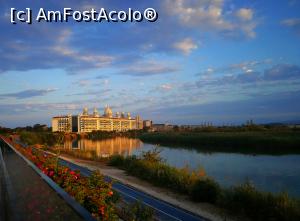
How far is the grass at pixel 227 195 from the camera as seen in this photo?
12961mm

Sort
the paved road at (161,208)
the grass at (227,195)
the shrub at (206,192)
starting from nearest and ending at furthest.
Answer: the grass at (227,195) → the paved road at (161,208) → the shrub at (206,192)

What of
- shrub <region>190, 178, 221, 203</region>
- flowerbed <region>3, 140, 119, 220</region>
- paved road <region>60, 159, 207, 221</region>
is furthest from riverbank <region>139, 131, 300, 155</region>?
flowerbed <region>3, 140, 119, 220</region>

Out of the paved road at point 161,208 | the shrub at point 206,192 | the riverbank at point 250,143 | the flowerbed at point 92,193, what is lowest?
the paved road at point 161,208

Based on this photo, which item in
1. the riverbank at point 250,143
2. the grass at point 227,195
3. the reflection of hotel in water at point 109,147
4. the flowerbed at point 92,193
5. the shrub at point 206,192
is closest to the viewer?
the flowerbed at point 92,193

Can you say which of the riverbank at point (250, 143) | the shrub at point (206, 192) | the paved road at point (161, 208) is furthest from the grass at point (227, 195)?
the riverbank at point (250, 143)

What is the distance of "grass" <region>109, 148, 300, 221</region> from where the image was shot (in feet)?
42.5

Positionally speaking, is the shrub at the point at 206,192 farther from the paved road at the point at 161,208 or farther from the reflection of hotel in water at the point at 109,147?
the reflection of hotel in water at the point at 109,147

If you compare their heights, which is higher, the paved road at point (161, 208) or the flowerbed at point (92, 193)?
the flowerbed at point (92, 193)

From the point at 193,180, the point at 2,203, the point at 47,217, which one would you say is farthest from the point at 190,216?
the point at 47,217

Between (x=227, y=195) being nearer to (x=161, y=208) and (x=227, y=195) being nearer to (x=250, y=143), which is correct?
(x=161, y=208)

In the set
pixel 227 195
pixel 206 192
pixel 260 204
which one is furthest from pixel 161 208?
pixel 260 204

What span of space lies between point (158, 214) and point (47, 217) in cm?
1050

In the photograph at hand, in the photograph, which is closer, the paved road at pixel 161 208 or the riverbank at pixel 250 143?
the paved road at pixel 161 208

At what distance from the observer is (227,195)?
52.4ft
